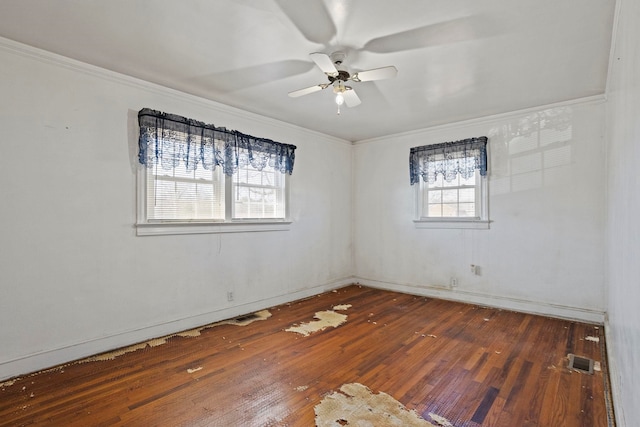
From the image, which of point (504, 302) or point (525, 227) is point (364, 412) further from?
point (525, 227)

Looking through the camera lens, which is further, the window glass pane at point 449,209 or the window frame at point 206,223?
the window glass pane at point 449,209

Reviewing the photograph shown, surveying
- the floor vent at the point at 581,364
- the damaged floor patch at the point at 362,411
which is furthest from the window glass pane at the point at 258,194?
the floor vent at the point at 581,364

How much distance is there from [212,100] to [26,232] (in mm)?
2199

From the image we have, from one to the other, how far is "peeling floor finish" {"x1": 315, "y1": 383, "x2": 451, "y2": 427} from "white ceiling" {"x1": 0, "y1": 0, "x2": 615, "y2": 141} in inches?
103

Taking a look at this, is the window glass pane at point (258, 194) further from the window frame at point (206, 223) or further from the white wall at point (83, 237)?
the white wall at point (83, 237)

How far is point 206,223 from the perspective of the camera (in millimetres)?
3764

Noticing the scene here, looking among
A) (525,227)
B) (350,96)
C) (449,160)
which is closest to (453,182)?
(449,160)

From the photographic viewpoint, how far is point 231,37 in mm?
2488

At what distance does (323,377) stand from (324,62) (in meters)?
2.42

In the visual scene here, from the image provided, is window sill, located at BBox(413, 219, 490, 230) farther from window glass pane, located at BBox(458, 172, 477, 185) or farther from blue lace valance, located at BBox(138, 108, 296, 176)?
blue lace valance, located at BBox(138, 108, 296, 176)

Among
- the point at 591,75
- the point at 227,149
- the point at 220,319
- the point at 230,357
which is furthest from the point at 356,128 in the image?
the point at 230,357

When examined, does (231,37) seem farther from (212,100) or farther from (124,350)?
(124,350)

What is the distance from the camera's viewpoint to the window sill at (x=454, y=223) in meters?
4.49

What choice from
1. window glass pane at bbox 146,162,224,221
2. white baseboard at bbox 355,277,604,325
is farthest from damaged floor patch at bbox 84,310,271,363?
white baseboard at bbox 355,277,604,325
